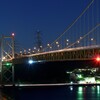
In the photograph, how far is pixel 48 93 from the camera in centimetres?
8031

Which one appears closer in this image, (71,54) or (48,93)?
(71,54)

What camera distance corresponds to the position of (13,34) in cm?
8994

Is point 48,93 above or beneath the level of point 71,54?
beneath

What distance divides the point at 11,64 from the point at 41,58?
521 inches

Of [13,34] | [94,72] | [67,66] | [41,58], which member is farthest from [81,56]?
[94,72]

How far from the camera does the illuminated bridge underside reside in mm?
54969

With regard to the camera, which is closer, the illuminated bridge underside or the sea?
the illuminated bridge underside

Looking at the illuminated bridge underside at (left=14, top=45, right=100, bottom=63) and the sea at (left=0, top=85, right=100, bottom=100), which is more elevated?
the illuminated bridge underside at (left=14, top=45, right=100, bottom=63)

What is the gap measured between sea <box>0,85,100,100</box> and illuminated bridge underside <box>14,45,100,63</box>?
15.3 feet

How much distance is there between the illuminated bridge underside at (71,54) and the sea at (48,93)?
4.68 meters

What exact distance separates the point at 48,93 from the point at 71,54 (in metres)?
20.4

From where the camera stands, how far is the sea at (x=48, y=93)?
70188mm

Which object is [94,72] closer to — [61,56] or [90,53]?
[61,56]

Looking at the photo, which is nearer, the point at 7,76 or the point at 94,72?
the point at 7,76
